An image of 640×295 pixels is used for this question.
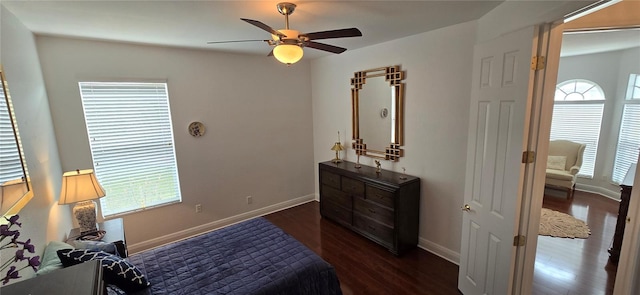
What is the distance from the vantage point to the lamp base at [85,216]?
2.36 metres

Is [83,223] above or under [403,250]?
above

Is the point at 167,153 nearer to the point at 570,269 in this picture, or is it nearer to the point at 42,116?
the point at 42,116

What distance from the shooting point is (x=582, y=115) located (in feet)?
16.5

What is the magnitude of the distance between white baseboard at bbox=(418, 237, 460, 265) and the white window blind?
140 inches

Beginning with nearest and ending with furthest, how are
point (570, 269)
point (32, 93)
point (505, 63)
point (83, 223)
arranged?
point (505, 63) → point (32, 93) → point (83, 223) → point (570, 269)

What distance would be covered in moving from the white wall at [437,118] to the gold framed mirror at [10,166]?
10.8 ft

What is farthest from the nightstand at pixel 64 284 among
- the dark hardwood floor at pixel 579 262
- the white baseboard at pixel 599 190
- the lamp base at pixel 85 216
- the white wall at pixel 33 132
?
the white baseboard at pixel 599 190

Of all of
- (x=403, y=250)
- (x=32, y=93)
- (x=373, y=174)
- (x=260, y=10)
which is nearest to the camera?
(x=260, y=10)

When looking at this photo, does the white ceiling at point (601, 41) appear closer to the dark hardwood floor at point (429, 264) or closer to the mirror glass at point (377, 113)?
the mirror glass at point (377, 113)

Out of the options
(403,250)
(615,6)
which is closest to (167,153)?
(403,250)

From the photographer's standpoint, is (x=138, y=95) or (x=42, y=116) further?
(x=138, y=95)

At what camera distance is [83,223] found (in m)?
2.37

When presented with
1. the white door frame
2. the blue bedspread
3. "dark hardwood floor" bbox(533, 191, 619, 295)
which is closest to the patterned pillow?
the blue bedspread

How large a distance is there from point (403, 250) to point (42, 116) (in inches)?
152
